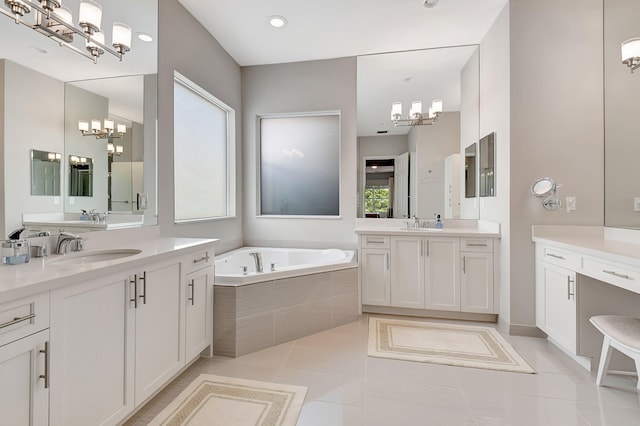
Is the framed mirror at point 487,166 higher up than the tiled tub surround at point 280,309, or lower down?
higher up

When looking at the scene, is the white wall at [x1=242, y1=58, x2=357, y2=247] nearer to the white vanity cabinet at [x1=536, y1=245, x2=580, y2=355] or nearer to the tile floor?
the tile floor

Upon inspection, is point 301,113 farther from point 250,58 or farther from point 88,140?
point 88,140

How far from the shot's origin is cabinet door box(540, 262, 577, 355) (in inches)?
82.6

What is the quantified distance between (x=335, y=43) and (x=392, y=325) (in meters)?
3.02

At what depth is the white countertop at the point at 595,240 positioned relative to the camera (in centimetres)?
175

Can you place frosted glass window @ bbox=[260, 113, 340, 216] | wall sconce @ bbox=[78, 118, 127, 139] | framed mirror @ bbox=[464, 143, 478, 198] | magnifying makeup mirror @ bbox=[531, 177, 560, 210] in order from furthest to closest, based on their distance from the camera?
1. frosted glass window @ bbox=[260, 113, 340, 216]
2. framed mirror @ bbox=[464, 143, 478, 198]
3. magnifying makeup mirror @ bbox=[531, 177, 560, 210]
4. wall sconce @ bbox=[78, 118, 127, 139]

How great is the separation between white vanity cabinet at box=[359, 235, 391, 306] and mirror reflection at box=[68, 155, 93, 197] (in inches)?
91.7

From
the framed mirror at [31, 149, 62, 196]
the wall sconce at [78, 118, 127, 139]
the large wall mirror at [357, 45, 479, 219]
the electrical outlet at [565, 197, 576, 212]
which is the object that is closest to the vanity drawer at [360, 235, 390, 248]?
the large wall mirror at [357, 45, 479, 219]

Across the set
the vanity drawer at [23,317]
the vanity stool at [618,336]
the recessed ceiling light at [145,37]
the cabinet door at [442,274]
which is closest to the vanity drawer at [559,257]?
the vanity stool at [618,336]

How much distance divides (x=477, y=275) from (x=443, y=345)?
2.80 feet

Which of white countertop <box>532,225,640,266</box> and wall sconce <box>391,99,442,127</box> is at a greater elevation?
wall sconce <box>391,99,442,127</box>

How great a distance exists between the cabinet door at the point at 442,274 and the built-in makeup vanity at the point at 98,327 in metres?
2.15

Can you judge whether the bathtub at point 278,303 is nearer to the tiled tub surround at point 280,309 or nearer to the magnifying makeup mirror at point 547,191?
the tiled tub surround at point 280,309

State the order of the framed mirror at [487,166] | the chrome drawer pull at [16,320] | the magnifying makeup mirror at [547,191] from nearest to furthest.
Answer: the chrome drawer pull at [16,320]
the magnifying makeup mirror at [547,191]
the framed mirror at [487,166]
